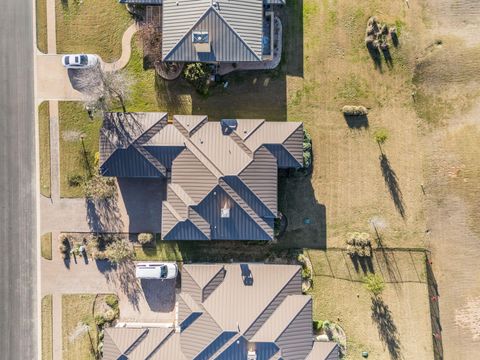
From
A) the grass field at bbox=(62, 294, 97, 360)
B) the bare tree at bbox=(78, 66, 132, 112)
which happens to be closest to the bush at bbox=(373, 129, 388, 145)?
the bare tree at bbox=(78, 66, 132, 112)

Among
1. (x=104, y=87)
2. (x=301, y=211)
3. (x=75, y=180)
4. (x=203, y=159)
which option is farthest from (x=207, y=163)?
(x=75, y=180)

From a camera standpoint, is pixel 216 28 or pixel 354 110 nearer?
pixel 216 28

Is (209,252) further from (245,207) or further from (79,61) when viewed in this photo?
(79,61)

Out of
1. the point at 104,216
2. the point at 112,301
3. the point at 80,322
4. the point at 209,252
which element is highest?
the point at 104,216

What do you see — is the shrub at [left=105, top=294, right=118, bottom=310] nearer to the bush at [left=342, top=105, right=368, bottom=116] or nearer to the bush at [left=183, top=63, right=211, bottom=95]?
the bush at [left=183, top=63, right=211, bottom=95]

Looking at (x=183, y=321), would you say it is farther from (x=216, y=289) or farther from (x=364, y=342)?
(x=364, y=342)

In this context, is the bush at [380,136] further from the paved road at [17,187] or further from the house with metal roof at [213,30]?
the paved road at [17,187]

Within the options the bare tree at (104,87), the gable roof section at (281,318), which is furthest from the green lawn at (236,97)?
the gable roof section at (281,318)
